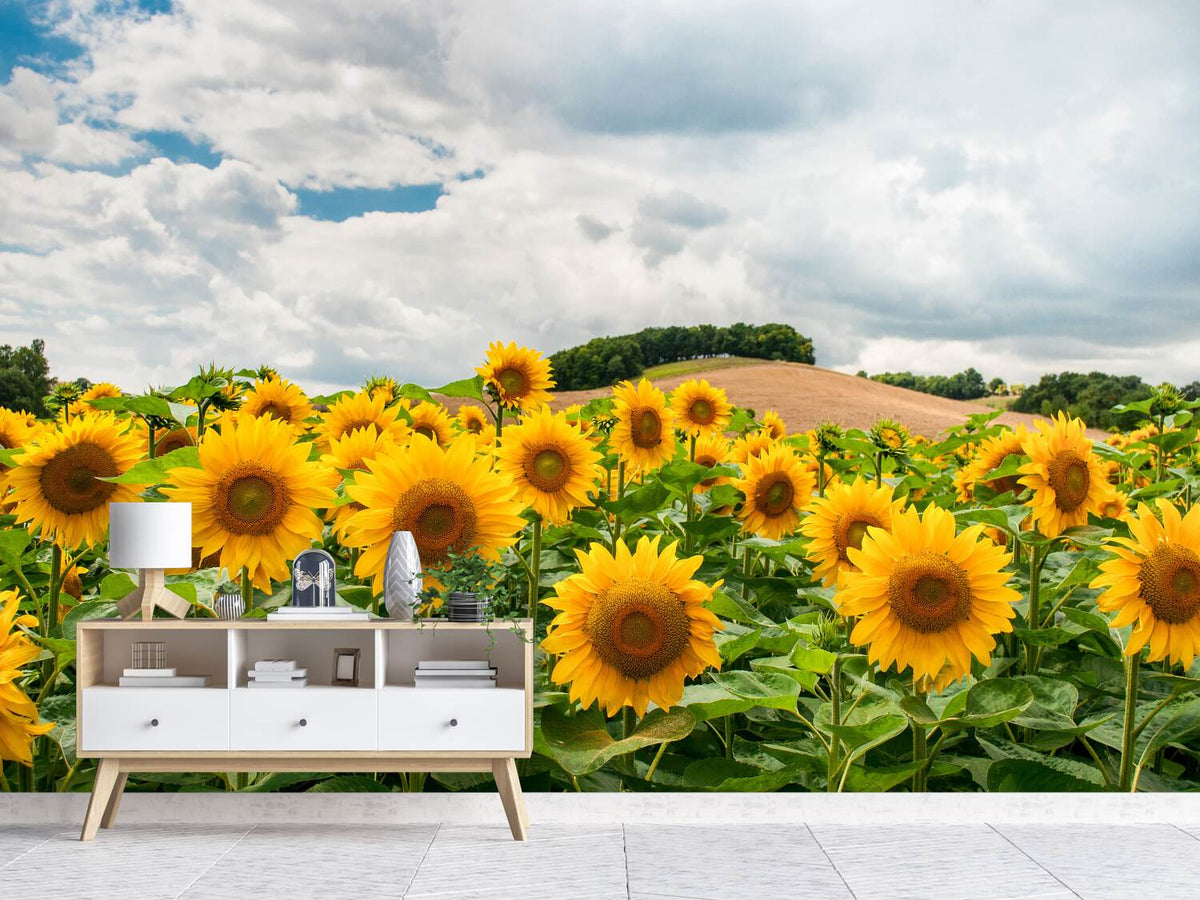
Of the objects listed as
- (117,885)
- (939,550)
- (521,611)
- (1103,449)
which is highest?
(1103,449)

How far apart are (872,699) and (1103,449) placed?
3.47 ft

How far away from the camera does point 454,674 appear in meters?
→ 2.72

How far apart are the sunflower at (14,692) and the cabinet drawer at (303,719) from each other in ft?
1.42

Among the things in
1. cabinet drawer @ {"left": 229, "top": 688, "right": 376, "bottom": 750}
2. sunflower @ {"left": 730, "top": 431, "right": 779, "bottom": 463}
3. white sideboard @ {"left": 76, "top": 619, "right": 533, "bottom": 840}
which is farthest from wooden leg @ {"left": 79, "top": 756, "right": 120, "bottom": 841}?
sunflower @ {"left": 730, "top": 431, "right": 779, "bottom": 463}

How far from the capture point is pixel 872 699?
257cm

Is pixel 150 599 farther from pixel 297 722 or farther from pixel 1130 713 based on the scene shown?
pixel 1130 713

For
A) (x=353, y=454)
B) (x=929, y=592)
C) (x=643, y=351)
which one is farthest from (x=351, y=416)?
(x=643, y=351)

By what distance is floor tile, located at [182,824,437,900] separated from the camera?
231cm

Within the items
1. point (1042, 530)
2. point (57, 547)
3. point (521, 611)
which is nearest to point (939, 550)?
point (1042, 530)

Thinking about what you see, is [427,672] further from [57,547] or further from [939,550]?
[939,550]

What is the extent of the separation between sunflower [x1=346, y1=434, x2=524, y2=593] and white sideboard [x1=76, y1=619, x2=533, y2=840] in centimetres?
22

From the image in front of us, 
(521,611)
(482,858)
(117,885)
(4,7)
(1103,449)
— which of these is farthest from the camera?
(4,7)

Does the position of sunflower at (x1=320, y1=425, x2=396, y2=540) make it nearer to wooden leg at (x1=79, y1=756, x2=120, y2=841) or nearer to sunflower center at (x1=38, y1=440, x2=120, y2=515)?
sunflower center at (x1=38, y1=440, x2=120, y2=515)

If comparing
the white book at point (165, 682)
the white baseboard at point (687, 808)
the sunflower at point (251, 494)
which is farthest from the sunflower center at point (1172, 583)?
the white book at point (165, 682)
